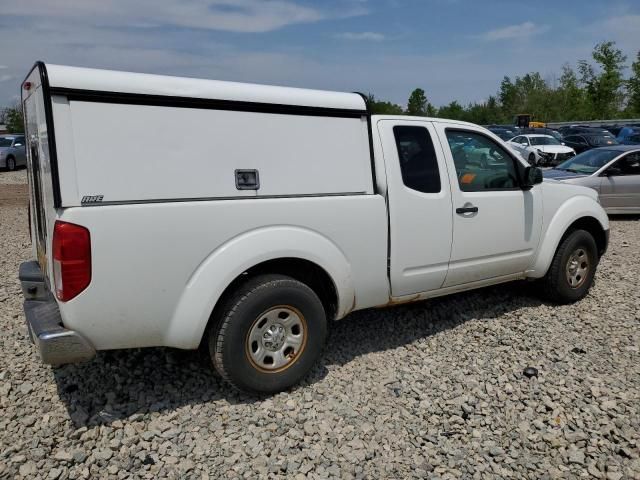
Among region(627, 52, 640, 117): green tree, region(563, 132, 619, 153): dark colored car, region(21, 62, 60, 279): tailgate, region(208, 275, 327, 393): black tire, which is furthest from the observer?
region(627, 52, 640, 117): green tree

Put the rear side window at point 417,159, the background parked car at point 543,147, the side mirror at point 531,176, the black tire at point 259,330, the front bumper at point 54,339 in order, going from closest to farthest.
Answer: the front bumper at point 54,339 < the black tire at point 259,330 < the rear side window at point 417,159 < the side mirror at point 531,176 < the background parked car at point 543,147

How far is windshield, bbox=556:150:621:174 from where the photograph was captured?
36.8ft

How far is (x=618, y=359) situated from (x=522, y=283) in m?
1.58

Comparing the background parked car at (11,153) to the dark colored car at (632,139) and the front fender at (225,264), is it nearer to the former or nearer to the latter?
the front fender at (225,264)

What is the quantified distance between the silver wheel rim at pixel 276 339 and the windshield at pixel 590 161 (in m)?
9.54

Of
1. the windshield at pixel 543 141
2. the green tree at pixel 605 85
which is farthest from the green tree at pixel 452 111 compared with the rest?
the windshield at pixel 543 141

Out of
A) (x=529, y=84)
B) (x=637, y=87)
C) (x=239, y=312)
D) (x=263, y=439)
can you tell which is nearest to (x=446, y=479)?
(x=263, y=439)

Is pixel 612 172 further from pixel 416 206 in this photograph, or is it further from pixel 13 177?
pixel 13 177

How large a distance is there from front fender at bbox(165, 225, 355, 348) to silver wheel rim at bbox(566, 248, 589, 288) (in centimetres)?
304

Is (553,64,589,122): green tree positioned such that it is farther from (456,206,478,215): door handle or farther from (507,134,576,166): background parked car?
(456,206,478,215): door handle

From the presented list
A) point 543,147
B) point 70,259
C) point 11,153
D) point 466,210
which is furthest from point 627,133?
point 70,259

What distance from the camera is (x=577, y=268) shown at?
17.9 ft

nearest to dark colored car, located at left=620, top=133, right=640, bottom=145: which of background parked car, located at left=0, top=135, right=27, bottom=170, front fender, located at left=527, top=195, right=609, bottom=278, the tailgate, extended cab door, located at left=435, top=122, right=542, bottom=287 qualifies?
front fender, located at left=527, top=195, right=609, bottom=278

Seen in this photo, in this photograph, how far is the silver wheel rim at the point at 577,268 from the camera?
17.7 feet
